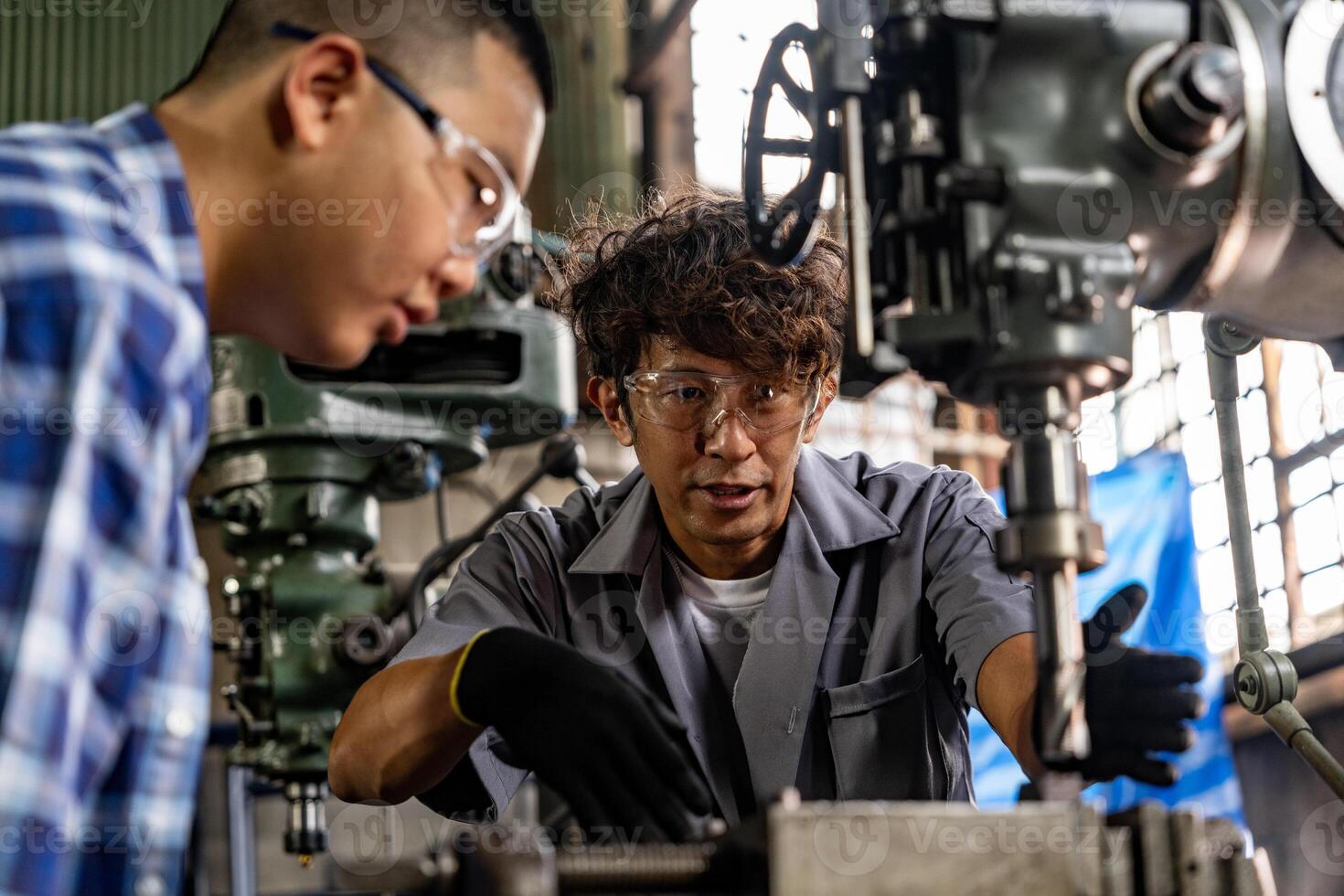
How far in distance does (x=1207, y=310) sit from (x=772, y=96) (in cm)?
41

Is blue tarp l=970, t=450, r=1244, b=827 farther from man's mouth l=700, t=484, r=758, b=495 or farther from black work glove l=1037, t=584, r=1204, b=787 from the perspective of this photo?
black work glove l=1037, t=584, r=1204, b=787

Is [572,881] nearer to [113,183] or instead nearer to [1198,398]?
[113,183]

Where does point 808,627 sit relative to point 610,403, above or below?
below

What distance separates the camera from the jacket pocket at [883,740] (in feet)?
5.60

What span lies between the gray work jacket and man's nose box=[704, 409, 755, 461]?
174mm

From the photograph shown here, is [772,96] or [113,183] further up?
[772,96]

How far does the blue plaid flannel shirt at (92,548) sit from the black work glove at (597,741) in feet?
1.17

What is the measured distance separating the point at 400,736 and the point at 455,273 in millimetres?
551

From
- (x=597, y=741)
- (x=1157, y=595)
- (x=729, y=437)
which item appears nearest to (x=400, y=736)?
(x=597, y=741)

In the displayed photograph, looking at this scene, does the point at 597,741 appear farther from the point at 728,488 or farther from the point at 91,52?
the point at 91,52

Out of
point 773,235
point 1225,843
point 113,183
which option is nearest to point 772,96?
point 773,235

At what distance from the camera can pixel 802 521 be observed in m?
1.85

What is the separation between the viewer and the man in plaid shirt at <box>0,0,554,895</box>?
0.87 meters

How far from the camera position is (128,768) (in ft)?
3.04
